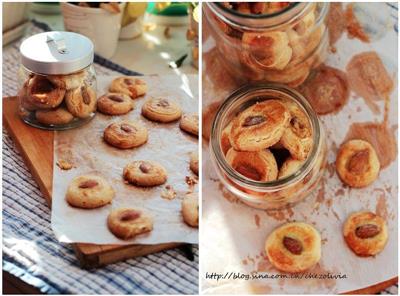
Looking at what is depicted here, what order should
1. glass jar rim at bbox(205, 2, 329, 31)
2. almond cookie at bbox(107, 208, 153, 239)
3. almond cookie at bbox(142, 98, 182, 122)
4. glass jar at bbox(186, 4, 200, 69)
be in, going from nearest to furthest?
glass jar rim at bbox(205, 2, 329, 31) → almond cookie at bbox(107, 208, 153, 239) → almond cookie at bbox(142, 98, 182, 122) → glass jar at bbox(186, 4, 200, 69)

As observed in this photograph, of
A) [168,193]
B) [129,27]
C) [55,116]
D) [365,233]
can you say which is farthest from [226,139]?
[129,27]

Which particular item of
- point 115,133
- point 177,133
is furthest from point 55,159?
point 177,133

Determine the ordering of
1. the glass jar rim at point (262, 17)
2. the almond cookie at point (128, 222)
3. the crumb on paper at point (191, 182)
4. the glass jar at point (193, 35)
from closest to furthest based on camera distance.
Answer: the glass jar rim at point (262, 17)
the almond cookie at point (128, 222)
the crumb on paper at point (191, 182)
the glass jar at point (193, 35)

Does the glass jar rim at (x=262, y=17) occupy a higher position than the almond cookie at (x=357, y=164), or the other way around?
the glass jar rim at (x=262, y=17)

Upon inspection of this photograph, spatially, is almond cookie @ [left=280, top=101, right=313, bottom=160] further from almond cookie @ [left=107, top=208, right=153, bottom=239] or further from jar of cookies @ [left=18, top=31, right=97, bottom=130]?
jar of cookies @ [left=18, top=31, right=97, bottom=130]

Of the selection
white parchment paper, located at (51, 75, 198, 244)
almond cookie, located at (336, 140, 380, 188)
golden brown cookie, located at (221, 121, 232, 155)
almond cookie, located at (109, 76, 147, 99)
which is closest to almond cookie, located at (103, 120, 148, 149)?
white parchment paper, located at (51, 75, 198, 244)

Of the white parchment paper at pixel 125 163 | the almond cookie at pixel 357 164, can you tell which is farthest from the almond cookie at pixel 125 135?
the almond cookie at pixel 357 164

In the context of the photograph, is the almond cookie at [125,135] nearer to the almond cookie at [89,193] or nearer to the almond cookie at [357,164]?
the almond cookie at [89,193]
